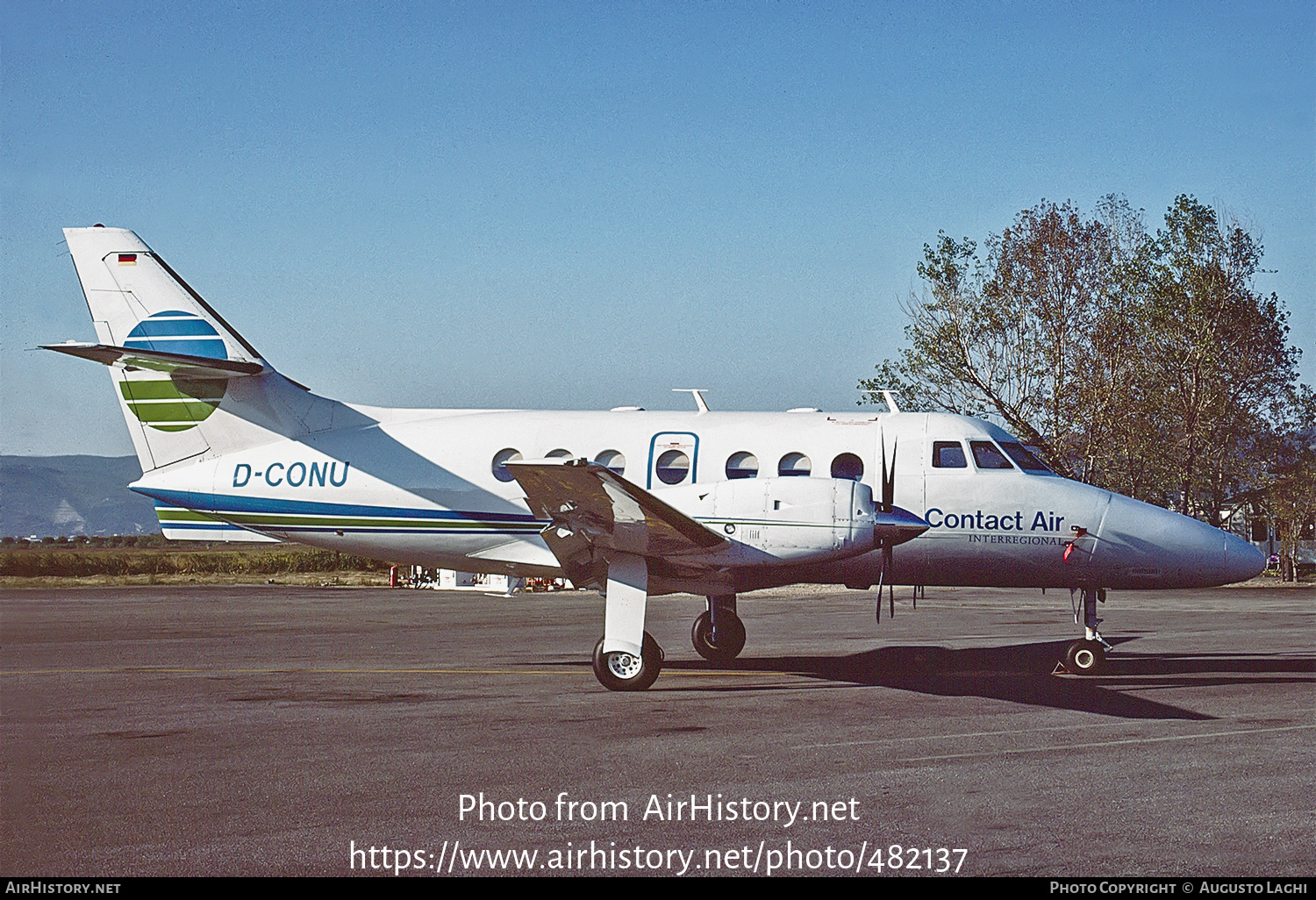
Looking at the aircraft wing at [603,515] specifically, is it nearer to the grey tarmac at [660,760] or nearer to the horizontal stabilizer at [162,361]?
the grey tarmac at [660,760]

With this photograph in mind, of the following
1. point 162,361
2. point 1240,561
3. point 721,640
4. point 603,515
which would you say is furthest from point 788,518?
point 162,361

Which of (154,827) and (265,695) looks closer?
(154,827)

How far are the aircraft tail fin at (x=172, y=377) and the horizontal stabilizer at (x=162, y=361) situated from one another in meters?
0.23

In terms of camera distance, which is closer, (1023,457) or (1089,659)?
(1089,659)

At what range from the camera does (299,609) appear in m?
29.6

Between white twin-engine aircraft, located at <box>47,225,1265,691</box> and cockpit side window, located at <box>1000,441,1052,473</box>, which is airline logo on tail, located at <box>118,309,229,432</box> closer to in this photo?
white twin-engine aircraft, located at <box>47,225,1265,691</box>

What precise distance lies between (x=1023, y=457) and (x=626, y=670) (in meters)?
6.00

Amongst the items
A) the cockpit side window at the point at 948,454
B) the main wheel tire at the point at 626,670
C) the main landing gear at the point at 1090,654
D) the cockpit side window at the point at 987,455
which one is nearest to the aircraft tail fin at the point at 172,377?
the main wheel tire at the point at 626,670

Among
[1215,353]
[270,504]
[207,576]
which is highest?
[1215,353]

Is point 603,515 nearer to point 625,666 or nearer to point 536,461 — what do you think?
point 625,666

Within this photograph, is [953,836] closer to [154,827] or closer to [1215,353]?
[154,827]

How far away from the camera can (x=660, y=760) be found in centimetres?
908
